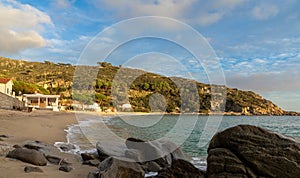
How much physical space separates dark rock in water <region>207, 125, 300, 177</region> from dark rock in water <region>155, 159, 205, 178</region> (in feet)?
1.50

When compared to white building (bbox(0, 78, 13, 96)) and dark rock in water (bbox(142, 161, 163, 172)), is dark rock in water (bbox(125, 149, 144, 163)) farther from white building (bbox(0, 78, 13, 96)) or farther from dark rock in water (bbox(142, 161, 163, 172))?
white building (bbox(0, 78, 13, 96))

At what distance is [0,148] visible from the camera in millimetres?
8539

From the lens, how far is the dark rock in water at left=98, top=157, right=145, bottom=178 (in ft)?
22.3

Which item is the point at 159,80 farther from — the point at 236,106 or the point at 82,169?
the point at 236,106

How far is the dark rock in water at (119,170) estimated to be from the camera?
680cm

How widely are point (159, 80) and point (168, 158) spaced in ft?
126

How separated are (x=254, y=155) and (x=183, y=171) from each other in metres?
2.16

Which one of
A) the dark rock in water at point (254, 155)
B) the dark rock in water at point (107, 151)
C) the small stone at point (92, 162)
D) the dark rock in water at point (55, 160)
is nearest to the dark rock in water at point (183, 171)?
the dark rock in water at point (254, 155)

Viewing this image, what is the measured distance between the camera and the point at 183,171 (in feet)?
26.2

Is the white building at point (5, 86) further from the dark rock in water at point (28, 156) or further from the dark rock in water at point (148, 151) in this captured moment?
the dark rock in water at point (28, 156)

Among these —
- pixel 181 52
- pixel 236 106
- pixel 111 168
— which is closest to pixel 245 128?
pixel 111 168

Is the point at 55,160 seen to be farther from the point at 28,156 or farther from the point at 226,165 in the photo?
the point at 226,165

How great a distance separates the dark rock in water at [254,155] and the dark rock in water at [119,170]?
2.16 metres

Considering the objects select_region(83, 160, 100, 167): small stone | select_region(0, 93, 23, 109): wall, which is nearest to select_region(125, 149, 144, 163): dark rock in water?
select_region(83, 160, 100, 167): small stone
